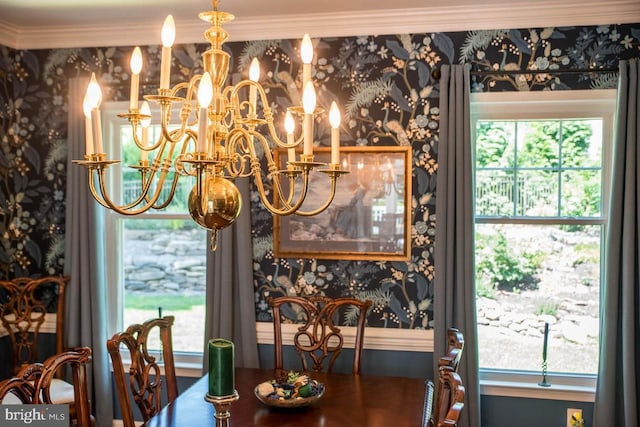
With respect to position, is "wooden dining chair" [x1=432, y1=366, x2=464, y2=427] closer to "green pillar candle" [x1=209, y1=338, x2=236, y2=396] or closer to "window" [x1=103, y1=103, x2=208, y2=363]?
"green pillar candle" [x1=209, y1=338, x2=236, y2=396]

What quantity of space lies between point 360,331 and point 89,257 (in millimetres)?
1686

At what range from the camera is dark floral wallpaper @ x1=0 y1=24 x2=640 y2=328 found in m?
3.18

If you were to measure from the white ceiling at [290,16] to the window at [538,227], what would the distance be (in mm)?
438

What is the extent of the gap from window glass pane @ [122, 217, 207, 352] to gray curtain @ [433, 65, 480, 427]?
4.73 ft

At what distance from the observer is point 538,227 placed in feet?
10.9

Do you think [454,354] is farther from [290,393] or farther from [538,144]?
[538,144]

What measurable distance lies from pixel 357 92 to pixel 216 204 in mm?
1728

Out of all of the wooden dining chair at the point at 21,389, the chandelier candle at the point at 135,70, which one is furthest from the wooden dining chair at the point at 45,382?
the chandelier candle at the point at 135,70

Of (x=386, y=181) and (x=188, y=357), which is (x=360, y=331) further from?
(x=188, y=357)

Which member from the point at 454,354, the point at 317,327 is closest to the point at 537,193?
the point at 317,327

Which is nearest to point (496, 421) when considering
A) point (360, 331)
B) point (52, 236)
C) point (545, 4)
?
point (360, 331)

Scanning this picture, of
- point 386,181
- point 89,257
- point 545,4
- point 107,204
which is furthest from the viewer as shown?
point 89,257

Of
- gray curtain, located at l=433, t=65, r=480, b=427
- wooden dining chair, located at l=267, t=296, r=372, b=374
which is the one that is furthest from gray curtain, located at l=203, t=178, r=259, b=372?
gray curtain, located at l=433, t=65, r=480, b=427

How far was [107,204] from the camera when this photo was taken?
183cm
